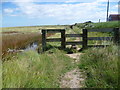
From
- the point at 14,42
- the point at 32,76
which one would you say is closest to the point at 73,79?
the point at 32,76

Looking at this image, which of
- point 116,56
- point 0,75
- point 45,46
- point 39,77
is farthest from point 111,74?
point 45,46

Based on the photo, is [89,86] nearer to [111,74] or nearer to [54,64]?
[111,74]

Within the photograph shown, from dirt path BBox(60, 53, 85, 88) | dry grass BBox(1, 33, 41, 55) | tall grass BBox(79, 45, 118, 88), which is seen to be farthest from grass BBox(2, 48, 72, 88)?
dry grass BBox(1, 33, 41, 55)

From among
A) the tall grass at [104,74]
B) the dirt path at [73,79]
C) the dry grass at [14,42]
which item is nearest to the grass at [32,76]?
the dirt path at [73,79]

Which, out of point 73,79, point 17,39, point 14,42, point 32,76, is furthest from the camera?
point 17,39

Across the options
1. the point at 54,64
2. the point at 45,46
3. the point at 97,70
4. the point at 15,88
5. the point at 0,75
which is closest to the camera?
the point at 15,88

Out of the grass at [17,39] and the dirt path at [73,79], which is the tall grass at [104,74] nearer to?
the dirt path at [73,79]

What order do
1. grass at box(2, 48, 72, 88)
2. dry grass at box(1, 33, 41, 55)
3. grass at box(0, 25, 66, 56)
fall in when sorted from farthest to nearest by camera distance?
grass at box(0, 25, 66, 56) → dry grass at box(1, 33, 41, 55) → grass at box(2, 48, 72, 88)

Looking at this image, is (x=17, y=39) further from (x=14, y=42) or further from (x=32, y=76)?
(x=32, y=76)

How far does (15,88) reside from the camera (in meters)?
4.21

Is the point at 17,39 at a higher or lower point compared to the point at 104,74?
lower

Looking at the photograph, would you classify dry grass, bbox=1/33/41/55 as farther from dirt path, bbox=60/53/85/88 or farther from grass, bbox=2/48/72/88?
dirt path, bbox=60/53/85/88

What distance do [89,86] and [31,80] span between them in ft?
4.95

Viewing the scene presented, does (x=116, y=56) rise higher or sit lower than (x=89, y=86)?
higher
